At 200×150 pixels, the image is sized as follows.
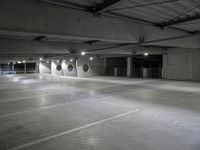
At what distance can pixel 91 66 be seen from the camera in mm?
19781

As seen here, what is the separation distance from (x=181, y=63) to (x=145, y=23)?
11.1 metres

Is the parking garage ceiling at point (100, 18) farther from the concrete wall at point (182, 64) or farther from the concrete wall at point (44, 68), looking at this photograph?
A: the concrete wall at point (44, 68)

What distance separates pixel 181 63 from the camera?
14141 millimetres

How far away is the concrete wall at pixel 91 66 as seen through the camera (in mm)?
18750

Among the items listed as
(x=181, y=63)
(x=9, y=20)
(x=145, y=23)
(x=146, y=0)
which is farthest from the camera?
(x=181, y=63)

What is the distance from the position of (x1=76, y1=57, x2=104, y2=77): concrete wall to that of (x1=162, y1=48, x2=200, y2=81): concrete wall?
7965 millimetres

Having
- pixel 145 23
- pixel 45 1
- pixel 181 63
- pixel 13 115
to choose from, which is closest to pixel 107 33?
pixel 145 23

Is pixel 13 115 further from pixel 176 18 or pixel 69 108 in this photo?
pixel 176 18

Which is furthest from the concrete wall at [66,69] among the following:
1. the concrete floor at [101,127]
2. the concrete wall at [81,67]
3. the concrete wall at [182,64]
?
the concrete floor at [101,127]

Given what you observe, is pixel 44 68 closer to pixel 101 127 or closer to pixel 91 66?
pixel 91 66

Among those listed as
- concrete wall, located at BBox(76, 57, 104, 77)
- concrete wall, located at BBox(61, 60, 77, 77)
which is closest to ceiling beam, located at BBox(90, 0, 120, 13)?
concrete wall, located at BBox(76, 57, 104, 77)

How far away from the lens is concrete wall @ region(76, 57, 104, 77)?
18.8 m

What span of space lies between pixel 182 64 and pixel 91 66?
9809mm

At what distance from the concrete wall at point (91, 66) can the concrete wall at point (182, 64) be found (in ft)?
26.1
